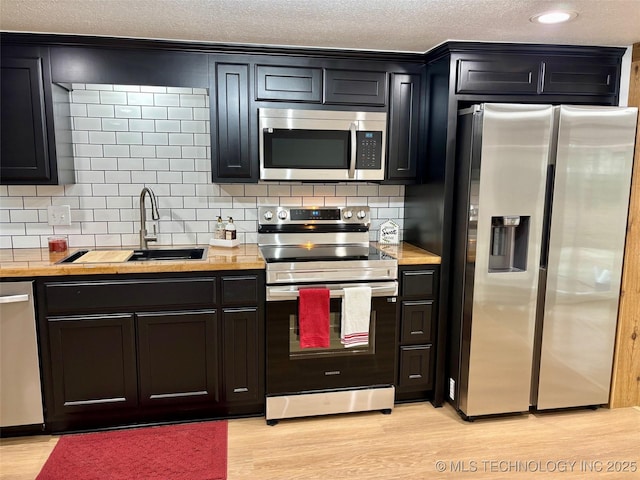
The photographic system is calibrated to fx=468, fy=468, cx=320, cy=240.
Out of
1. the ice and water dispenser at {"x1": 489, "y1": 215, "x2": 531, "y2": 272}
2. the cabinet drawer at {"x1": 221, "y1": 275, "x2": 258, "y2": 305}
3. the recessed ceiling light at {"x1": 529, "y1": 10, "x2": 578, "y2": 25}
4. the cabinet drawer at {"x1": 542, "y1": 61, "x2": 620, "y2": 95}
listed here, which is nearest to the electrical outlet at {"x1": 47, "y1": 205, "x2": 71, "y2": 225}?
the cabinet drawer at {"x1": 221, "y1": 275, "x2": 258, "y2": 305}

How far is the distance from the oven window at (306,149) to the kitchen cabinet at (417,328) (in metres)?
0.80

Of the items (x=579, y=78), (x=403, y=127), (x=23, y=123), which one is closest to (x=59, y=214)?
(x=23, y=123)

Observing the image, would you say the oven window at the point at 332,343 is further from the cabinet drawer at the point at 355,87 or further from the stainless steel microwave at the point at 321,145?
the cabinet drawer at the point at 355,87

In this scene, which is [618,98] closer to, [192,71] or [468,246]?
[468,246]

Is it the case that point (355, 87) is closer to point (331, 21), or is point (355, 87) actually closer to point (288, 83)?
point (288, 83)

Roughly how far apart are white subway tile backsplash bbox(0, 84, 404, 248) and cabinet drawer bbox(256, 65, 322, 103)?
48 centimetres

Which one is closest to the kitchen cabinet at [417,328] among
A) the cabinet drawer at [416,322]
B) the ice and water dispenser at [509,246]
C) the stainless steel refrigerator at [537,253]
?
the cabinet drawer at [416,322]

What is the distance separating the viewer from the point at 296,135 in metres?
2.82

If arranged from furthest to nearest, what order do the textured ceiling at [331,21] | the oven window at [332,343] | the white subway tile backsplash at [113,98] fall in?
the white subway tile backsplash at [113,98]
the oven window at [332,343]
the textured ceiling at [331,21]

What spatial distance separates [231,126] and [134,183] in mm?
777

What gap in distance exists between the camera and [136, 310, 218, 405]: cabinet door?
Answer: 2557mm

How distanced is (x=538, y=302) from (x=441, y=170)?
953mm

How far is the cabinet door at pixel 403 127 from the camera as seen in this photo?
2.91 m

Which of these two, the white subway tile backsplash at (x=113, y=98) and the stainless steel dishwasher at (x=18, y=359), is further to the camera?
the white subway tile backsplash at (x=113, y=98)
